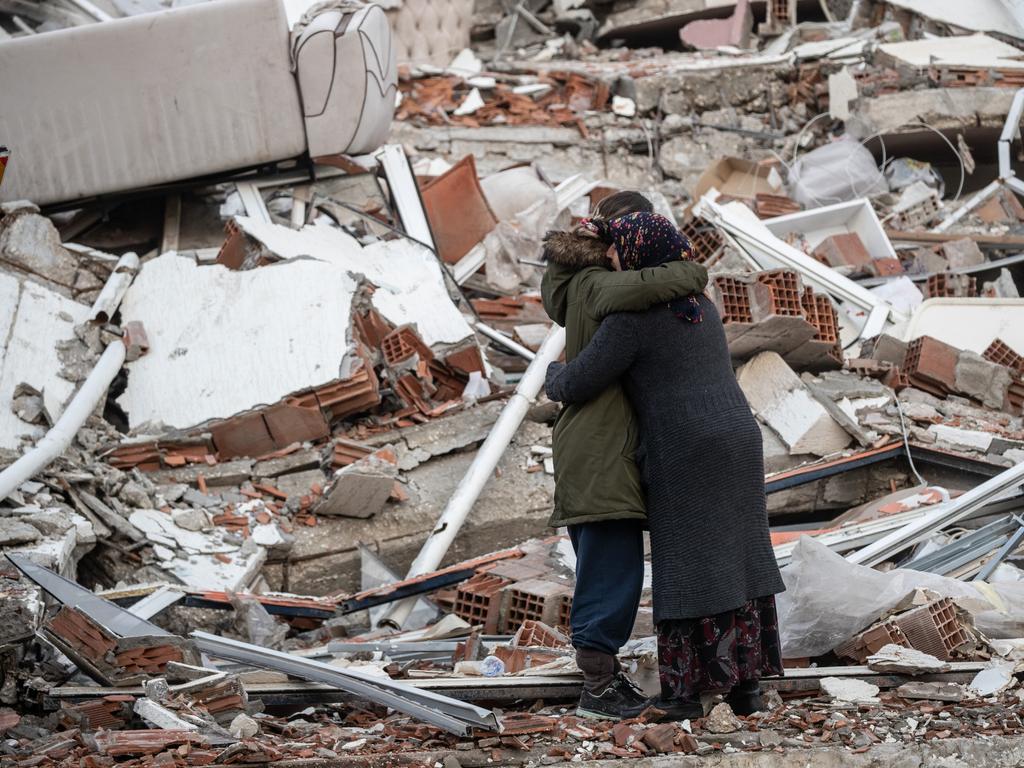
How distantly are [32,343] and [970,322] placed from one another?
5.46 metres

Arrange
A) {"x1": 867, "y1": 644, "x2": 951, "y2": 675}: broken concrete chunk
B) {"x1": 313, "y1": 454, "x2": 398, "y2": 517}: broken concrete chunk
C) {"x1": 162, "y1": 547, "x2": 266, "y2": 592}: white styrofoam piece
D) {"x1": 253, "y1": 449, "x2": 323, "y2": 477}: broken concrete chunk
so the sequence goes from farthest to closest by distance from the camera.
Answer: {"x1": 253, "y1": 449, "x2": 323, "y2": 477}: broken concrete chunk < {"x1": 313, "y1": 454, "x2": 398, "y2": 517}: broken concrete chunk < {"x1": 162, "y1": 547, "x2": 266, "y2": 592}: white styrofoam piece < {"x1": 867, "y1": 644, "x2": 951, "y2": 675}: broken concrete chunk

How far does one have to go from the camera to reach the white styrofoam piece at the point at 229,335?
6.95 metres

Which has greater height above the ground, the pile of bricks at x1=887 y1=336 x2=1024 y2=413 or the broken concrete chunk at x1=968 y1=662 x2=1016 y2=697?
the broken concrete chunk at x1=968 y1=662 x2=1016 y2=697

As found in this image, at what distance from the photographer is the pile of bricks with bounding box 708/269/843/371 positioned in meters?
7.04

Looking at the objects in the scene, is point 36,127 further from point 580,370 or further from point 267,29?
point 580,370

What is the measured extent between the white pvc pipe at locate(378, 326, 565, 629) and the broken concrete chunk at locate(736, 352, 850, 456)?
1.08 metres

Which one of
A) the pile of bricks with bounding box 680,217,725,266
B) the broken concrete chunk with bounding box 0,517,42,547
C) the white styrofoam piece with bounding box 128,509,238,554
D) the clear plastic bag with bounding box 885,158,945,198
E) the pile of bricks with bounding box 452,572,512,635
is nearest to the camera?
the broken concrete chunk with bounding box 0,517,42,547

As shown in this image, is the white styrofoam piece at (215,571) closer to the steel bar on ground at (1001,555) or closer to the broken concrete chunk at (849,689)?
the broken concrete chunk at (849,689)

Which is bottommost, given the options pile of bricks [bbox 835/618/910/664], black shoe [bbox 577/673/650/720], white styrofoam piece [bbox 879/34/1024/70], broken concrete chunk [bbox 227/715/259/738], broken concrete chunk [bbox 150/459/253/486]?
broken concrete chunk [bbox 150/459/253/486]

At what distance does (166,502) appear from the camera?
641cm

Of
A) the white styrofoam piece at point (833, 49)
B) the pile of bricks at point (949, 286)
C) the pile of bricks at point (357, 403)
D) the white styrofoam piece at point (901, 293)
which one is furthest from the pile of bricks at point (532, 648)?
the white styrofoam piece at point (833, 49)

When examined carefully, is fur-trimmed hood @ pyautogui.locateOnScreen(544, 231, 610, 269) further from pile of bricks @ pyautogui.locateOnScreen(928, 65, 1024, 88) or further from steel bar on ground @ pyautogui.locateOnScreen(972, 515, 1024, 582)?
pile of bricks @ pyautogui.locateOnScreen(928, 65, 1024, 88)

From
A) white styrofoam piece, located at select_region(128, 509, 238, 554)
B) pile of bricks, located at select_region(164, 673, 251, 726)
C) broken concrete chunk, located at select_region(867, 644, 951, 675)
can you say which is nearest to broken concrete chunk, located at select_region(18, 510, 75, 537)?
white styrofoam piece, located at select_region(128, 509, 238, 554)

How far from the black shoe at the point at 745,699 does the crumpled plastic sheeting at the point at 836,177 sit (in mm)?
7312
